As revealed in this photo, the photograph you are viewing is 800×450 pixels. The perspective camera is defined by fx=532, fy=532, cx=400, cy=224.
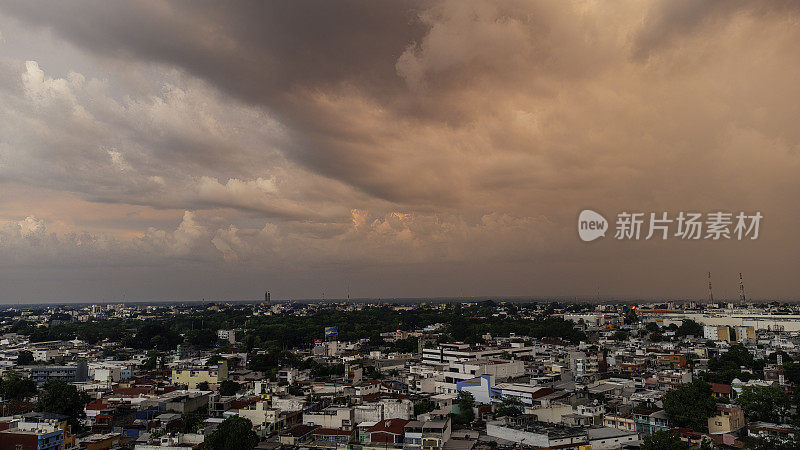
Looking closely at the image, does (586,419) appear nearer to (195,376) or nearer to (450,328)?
(195,376)

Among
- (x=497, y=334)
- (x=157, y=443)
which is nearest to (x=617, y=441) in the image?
(x=157, y=443)

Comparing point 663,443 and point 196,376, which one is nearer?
point 663,443

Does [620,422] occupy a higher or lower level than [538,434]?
lower

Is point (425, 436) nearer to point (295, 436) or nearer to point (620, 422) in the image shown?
point (295, 436)

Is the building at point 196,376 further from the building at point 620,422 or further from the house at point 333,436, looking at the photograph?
the building at point 620,422

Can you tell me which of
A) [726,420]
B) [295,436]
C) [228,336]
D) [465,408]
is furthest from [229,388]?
[228,336]

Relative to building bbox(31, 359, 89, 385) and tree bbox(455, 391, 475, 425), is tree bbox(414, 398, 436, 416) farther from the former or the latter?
building bbox(31, 359, 89, 385)

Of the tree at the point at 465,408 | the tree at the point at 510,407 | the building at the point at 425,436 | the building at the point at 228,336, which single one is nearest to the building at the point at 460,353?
the tree at the point at 465,408
